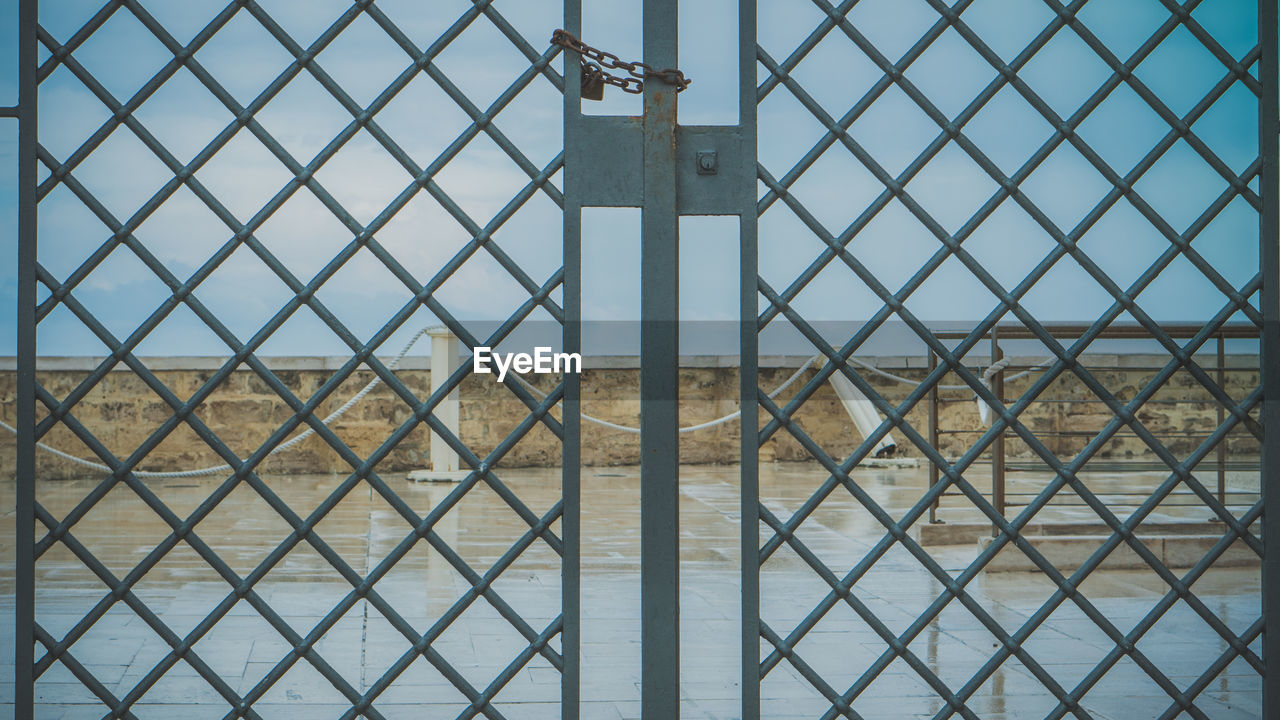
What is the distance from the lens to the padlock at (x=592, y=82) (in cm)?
204

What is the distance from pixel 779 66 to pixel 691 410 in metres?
8.65

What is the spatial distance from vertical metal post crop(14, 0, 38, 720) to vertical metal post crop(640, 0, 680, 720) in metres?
1.09

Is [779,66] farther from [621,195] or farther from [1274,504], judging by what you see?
[1274,504]

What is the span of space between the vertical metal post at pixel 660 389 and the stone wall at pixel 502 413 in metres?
6.94

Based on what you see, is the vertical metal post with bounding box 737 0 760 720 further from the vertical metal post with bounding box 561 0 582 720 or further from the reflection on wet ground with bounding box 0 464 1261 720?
the vertical metal post with bounding box 561 0 582 720

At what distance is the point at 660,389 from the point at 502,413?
8.16 meters

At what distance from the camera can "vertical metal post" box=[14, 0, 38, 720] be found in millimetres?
2012

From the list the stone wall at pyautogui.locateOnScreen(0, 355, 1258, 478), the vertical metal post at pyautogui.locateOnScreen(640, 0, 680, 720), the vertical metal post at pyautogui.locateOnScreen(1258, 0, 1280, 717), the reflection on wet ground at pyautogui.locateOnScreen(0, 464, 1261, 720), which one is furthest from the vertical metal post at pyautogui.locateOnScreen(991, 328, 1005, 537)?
the vertical metal post at pyautogui.locateOnScreen(640, 0, 680, 720)

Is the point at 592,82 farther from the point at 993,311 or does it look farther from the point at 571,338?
the point at 993,311

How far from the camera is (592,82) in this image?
2.04m

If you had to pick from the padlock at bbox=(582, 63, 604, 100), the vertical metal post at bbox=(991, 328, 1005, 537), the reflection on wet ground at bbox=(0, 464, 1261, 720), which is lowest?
the reflection on wet ground at bbox=(0, 464, 1261, 720)

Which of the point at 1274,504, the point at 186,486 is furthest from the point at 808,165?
the point at 186,486

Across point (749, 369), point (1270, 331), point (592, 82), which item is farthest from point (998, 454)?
point (592, 82)

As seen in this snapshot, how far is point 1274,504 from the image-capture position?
7.27 feet
